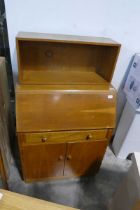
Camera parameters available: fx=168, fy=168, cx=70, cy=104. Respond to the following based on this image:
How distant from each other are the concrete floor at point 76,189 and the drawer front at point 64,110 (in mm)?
607

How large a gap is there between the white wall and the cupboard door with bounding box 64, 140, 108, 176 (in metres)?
0.80

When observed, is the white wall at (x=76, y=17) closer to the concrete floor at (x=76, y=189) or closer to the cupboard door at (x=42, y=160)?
the cupboard door at (x=42, y=160)

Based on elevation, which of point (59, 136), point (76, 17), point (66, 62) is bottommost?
point (59, 136)

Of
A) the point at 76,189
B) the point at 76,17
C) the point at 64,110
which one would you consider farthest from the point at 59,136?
the point at 76,17

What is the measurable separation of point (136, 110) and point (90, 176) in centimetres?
72

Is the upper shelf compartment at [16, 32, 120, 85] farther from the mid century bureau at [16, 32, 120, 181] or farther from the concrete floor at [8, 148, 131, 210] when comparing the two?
the concrete floor at [8, 148, 131, 210]

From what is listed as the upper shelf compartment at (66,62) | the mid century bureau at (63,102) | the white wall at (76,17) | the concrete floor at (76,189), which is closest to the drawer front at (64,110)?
the mid century bureau at (63,102)

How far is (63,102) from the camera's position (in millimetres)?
1089

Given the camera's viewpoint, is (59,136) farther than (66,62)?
No

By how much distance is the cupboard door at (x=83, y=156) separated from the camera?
123 centimetres

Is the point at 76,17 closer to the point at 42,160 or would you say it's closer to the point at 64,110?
the point at 64,110

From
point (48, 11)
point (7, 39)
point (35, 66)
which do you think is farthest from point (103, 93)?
point (7, 39)

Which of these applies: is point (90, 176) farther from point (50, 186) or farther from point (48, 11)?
point (48, 11)

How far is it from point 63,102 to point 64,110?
52mm
